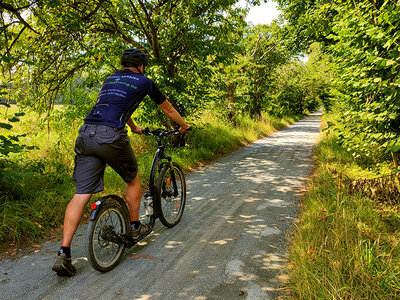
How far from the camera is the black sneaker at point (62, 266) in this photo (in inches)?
94.7

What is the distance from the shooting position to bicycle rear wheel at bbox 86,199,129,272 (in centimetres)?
243

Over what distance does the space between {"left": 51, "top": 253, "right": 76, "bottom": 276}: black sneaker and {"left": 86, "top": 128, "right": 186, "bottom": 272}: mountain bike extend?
0.23m

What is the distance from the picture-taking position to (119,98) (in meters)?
2.61

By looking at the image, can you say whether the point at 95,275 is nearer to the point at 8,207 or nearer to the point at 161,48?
the point at 8,207

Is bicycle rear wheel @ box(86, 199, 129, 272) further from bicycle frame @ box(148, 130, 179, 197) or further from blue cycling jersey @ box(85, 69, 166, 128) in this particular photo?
blue cycling jersey @ box(85, 69, 166, 128)

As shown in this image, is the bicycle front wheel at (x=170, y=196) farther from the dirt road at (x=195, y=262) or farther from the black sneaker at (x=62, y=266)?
the black sneaker at (x=62, y=266)

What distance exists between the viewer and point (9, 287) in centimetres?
237

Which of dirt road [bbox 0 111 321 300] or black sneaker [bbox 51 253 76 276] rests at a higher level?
black sneaker [bbox 51 253 76 276]

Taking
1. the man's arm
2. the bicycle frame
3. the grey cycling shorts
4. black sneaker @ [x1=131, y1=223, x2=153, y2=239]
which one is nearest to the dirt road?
black sneaker @ [x1=131, y1=223, x2=153, y2=239]

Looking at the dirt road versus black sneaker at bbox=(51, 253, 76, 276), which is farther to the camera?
black sneaker at bbox=(51, 253, 76, 276)

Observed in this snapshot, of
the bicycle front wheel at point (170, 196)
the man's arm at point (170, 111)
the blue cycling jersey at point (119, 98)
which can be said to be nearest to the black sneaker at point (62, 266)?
the bicycle front wheel at point (170, 196)

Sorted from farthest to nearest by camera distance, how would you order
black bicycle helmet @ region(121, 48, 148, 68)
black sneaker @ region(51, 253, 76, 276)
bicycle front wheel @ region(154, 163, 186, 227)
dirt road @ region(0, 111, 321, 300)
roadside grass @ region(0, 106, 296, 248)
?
bicycle front wheel @ region(154, 163, 186, 227) → roadside grass @ region(0, 106, 296, 248) → black bicycle helmet @ region(121, 48, 148, 68) → black sneaker @ region(51, 253, 76, 276) → dirt road @ region(0, 111, 321, 300)

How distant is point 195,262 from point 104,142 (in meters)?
1.58

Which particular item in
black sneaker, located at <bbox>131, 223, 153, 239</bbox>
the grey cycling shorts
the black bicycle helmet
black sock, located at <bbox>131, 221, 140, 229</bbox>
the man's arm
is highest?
the black bicycle helmet
